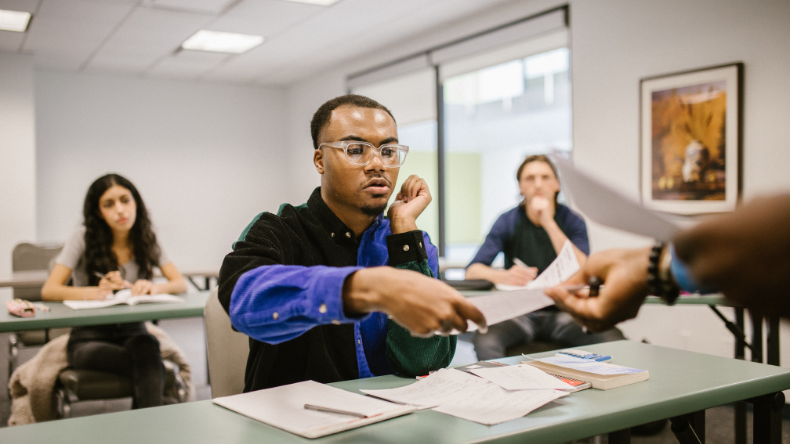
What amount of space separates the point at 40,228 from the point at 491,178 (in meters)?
5.63

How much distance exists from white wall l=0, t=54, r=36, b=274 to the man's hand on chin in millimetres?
5714

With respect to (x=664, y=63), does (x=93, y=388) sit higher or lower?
lower

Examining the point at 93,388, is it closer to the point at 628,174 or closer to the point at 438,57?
the point at 628,174

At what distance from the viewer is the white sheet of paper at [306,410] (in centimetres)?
99

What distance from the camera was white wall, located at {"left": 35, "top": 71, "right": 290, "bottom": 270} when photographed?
22.0 ft

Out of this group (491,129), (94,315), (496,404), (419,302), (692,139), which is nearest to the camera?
(419,302)

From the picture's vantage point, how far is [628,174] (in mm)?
4016

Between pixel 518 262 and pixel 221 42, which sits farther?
pixel 221 42

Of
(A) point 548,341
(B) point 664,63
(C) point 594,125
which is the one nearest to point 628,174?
(C) point 594,125

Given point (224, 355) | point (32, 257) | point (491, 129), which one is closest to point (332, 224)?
point (224, 355)

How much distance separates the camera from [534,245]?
3.12 metres

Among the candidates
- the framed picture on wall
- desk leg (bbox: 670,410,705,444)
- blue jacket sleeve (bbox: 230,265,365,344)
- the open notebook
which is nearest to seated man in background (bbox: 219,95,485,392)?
blue jacket sleeve (bbox: 230,265,365,344)

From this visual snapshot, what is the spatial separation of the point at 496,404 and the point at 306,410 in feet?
1.18

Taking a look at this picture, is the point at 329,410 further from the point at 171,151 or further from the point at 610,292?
the point at 171,151
